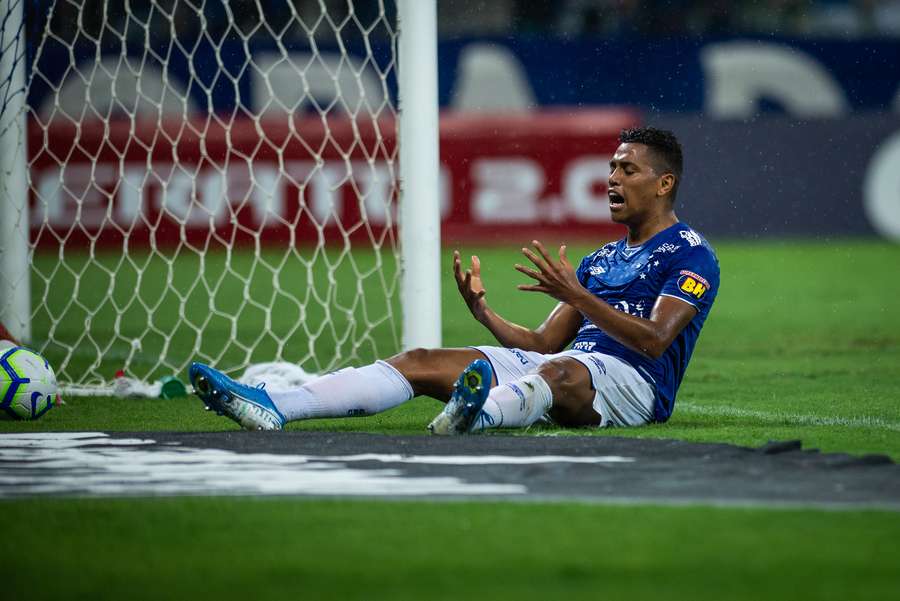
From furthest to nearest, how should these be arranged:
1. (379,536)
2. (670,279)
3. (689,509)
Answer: (670,279)
(689,509)
(379,536)

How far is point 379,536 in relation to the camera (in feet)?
10.8

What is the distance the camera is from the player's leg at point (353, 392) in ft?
16.4

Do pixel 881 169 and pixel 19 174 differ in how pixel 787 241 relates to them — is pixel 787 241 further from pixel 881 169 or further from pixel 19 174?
pixel 19 174

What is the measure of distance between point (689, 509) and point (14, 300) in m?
5.27

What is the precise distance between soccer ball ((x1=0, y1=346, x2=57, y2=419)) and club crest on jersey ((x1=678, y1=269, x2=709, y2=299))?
2.47 metres

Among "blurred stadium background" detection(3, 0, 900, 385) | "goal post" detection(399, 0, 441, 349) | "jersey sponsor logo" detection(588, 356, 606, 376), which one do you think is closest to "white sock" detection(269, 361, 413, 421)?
"jersey sponsor logo" detection(588, 356, 606, 376)

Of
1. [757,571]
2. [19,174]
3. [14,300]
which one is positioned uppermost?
[19,174]

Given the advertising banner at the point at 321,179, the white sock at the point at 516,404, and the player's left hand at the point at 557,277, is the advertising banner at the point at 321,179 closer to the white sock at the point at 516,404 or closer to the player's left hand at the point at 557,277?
the white sock at the point at 516,404

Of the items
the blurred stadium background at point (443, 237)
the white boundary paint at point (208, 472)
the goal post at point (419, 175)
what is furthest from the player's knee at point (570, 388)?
the goal post at point (419, 175)

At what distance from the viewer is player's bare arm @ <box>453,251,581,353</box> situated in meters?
5.27

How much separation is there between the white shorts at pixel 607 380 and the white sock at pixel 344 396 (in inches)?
15.6

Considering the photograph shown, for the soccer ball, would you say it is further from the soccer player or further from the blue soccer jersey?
the blue soccer jersey

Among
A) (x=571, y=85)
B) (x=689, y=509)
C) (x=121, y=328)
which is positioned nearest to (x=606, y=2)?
(x=571, y=85)

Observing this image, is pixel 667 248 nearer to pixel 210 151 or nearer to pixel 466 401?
pixel 466 401
